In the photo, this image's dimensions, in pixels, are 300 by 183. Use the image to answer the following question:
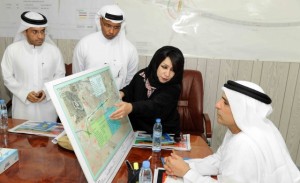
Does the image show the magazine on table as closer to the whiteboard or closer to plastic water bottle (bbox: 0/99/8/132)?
plastic water bottle (bbox: 0/99/8/132)

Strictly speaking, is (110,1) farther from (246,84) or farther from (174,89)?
(246,84)

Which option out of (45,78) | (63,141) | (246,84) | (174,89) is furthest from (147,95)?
(45,78)

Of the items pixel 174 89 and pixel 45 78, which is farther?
pixel 45 78

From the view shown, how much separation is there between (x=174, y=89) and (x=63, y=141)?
90 cm

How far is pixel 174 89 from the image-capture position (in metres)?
2.03

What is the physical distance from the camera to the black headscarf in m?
1.94

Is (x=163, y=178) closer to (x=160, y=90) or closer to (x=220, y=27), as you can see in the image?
(x=160, y=90)

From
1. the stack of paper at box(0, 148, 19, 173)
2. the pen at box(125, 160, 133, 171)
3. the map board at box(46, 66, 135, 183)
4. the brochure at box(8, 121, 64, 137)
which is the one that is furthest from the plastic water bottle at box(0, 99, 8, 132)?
the pen at box(125, 160, 133, 171)

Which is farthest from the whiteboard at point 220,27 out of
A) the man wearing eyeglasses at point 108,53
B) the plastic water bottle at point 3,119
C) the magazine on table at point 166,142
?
the plastic water bottle at point 3,119

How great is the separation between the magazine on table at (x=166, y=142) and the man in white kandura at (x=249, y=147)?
35 centimetres

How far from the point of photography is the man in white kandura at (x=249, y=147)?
3.82ft

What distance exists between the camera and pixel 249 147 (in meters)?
1.17

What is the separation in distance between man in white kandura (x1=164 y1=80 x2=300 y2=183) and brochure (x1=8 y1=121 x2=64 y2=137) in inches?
38.3

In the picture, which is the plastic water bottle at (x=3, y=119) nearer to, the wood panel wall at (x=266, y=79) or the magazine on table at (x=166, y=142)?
the magazine on table at (x=166, y=142)
